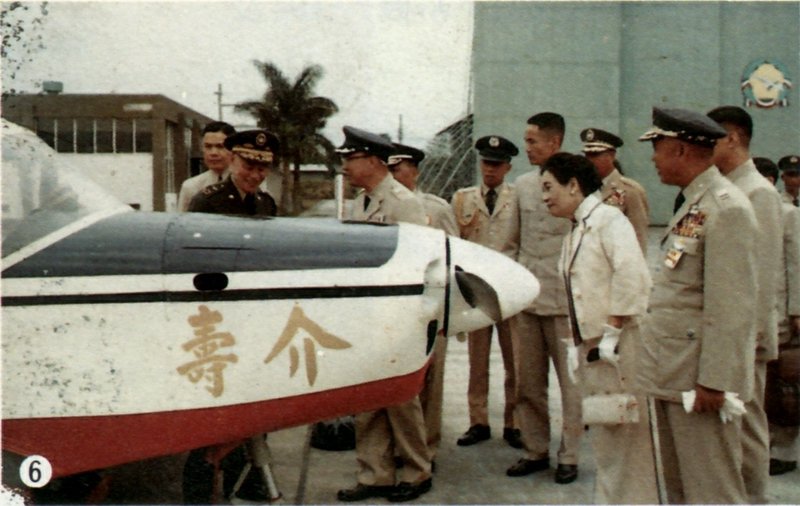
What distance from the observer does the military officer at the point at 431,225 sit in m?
4.25

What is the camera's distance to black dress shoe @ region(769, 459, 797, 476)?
4.19 meters

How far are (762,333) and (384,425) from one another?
177cm

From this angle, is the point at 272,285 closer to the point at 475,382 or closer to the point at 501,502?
the point at 501,502

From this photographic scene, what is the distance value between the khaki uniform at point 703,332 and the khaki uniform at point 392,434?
1.27m

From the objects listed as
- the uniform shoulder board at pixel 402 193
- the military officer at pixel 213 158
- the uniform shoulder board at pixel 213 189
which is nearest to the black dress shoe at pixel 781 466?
the uniform shoulder board at pixel 402 193

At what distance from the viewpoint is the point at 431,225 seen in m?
4.97

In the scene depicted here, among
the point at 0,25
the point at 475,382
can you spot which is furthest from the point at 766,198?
the point at 0,25

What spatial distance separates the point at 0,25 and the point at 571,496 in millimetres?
3209

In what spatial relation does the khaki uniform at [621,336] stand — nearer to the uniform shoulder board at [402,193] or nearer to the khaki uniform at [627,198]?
the uniform shoulder board at [402,193]

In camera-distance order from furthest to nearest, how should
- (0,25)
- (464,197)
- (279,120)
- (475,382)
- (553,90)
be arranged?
(279,120) → (553,90) → (464,197) → (475,382) → (0,25)

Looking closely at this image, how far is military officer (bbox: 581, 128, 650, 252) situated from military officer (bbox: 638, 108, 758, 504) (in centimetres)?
175

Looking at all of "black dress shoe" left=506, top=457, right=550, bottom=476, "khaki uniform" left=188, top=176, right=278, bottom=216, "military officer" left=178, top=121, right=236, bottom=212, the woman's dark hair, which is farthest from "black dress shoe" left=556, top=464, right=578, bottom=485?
"military officer" left=178, top=121, right=236, bottom=212

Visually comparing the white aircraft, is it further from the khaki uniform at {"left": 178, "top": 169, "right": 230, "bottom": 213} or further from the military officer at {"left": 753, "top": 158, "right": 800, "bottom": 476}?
the khaki uniform at {"left": 178, "top": 169, "right": 230, "bottom": 213}

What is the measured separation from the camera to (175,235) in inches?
106
